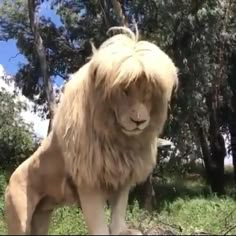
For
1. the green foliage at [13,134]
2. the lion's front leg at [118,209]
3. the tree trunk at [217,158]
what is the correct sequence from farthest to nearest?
the tree trunk at [217,158]
the green foliage at [13,134]
the lion's front leg at [118,209]

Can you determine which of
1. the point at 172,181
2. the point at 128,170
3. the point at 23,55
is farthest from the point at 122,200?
the point at 172,181

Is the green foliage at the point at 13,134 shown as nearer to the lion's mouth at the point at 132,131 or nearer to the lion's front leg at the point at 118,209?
the lion's front leg at the point at 118,209

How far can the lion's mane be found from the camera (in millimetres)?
3299

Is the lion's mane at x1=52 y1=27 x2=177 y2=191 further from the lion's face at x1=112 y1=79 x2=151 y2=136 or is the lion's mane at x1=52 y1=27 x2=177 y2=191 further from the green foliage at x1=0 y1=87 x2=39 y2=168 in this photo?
the green foliage at x1=0 y1=87 x2=39 y2=168

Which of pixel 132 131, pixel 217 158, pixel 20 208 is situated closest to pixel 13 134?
pixel 217 158

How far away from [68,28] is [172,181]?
19.6ft

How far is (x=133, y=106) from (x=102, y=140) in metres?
0.28

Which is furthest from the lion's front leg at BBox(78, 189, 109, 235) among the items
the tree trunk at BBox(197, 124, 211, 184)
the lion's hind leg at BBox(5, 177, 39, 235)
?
the tree trunk at BBox(197, 124, 211, 184)

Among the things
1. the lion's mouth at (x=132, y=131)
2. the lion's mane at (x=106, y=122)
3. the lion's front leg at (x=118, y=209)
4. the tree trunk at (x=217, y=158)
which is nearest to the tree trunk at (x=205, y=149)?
the tree trunk at (x=217, y=158)

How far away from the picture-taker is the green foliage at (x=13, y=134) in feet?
65.0

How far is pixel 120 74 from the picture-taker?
126 inches

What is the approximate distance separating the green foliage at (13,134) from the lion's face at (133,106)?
16281mm

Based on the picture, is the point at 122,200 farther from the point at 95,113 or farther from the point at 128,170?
the point at 95,113

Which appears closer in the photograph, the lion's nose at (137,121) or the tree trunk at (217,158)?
the lion's nose at (137,121)
